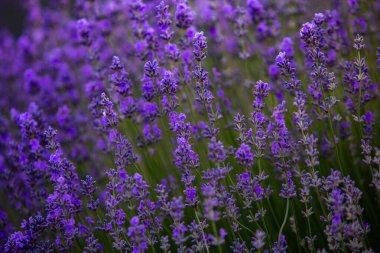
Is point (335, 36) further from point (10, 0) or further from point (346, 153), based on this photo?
point (10, 0)

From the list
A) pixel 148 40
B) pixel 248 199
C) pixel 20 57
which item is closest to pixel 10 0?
pixel 20 57

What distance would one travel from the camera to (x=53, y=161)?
88.7 inches

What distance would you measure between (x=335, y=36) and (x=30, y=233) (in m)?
2.34

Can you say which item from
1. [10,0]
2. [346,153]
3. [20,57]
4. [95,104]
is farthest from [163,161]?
[10,0]

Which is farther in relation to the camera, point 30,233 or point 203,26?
point 203,26

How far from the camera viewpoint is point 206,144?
2.98 metres

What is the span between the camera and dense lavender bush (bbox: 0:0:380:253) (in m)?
2.11

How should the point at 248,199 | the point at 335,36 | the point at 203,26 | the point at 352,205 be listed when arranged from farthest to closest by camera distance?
the point at 203,26 → the point at 335,36 → the point at 248,199 → the point at 352,205

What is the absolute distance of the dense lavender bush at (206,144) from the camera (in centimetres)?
211

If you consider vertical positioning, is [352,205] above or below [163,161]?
below

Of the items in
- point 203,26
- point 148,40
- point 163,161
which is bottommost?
point 163,161

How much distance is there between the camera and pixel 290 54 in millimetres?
2959

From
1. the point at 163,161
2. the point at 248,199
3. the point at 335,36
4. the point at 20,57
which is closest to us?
→ the point at 248,199

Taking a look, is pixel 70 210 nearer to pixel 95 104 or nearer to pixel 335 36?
pixel 95 104
